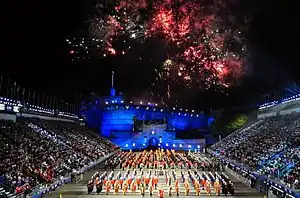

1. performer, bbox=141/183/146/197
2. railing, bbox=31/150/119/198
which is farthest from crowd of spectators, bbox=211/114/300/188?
railing, bbox=31/150/119/198

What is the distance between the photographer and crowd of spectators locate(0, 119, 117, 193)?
31.5m

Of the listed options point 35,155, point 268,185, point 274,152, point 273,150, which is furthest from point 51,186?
point 273,150

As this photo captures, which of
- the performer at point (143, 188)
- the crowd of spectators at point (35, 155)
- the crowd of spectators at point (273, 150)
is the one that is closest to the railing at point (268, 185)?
the crowd of spectators at point (273, 150)

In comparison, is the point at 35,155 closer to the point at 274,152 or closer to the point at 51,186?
the point at 51,186

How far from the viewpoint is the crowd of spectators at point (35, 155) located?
Answer: 103 feet

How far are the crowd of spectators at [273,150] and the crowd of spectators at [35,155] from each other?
20430 millimetres

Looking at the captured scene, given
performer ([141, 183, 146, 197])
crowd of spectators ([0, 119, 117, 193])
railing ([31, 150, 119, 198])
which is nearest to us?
railing ([31, 150, 119, 198])

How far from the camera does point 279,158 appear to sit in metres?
42.4

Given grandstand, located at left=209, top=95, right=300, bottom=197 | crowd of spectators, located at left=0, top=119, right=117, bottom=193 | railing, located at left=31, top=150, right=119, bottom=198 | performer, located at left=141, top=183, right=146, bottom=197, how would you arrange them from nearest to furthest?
1. railing, located at left=31, top=150, right=119, bottom=198
2. crowd of spectators, located at left=0, top=119, right=117, bottom=193
3. performer, located at left=141, top=183, right=146, bottom=197
4. grandstand, located at left=209, top=95, right=300, bottom=197

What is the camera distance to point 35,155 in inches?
1602

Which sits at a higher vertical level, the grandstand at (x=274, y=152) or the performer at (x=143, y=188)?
the grandstand at (x=274, y=152)

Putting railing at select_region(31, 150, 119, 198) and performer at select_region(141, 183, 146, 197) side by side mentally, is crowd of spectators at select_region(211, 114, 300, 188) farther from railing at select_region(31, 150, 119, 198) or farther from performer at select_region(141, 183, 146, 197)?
railing at select_region(31, 150, 119, 198)

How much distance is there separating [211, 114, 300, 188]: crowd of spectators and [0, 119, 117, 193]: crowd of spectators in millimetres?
20430

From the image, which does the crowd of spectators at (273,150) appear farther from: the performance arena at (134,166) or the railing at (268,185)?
the railing at (268,185)
